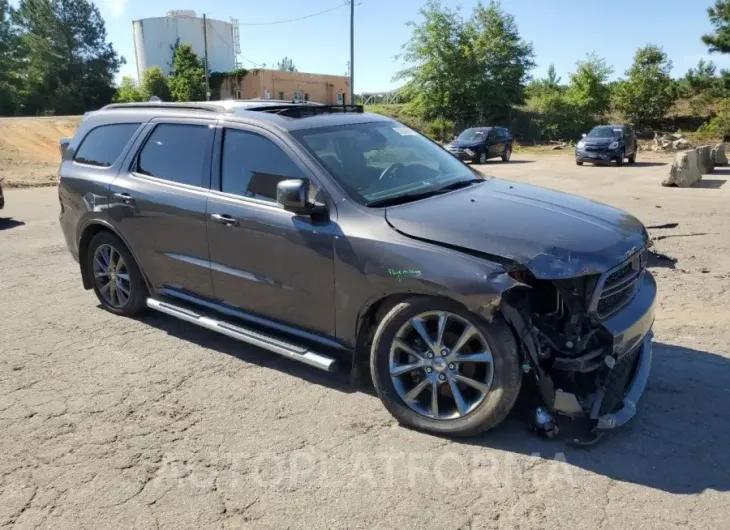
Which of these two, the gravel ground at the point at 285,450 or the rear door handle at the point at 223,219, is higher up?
the rear door handle at the point at 223,219

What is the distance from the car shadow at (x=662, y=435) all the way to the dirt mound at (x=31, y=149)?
18.4m

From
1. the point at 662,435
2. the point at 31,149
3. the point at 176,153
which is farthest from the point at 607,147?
the point at 31,149

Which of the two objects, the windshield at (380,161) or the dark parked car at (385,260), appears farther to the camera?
the windshield at (380,161)

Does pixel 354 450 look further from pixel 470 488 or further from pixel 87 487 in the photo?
pixel 87 487

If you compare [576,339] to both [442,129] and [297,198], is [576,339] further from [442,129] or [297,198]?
Answer: [442,129]

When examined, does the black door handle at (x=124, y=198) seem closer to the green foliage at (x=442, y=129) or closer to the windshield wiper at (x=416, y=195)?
the windshield wiper at (x=416, y=195)

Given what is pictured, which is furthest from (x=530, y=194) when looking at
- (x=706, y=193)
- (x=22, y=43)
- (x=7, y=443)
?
(x=22, y=43)

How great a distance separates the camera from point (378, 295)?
3.46 metres

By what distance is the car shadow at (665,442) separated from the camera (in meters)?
2.99

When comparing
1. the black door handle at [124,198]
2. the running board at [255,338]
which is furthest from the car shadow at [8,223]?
the running board at [255,338]

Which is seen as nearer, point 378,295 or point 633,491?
point 633,491

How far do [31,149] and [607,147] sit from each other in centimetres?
2547

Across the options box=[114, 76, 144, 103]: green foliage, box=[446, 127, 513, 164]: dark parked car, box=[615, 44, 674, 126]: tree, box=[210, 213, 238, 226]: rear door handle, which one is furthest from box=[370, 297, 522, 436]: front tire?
box=[114, 76, 144, 103]: green foliage

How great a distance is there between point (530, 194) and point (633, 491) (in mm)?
2019
